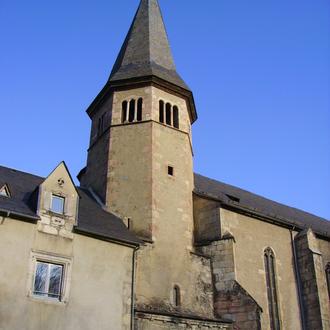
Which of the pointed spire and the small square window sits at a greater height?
the pointed spire

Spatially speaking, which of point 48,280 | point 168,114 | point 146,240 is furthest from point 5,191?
point 168,114

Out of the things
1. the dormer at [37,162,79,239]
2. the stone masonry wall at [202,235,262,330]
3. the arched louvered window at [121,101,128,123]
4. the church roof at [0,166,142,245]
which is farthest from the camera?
the arched louvered window at [121,101,128,123]

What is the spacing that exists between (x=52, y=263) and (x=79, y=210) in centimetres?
273

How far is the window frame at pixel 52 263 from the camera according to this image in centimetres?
1369

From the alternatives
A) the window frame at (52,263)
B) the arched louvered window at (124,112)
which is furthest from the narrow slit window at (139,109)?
the window frame at (52,263)

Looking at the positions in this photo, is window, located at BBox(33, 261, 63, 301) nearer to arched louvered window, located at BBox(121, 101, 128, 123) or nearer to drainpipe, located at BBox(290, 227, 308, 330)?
arched louvered window, located at BBox(121, 101, 128, 123)

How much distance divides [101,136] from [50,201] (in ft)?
23.1

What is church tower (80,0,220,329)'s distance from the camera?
17.7m

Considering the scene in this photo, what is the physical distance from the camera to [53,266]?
14.4m

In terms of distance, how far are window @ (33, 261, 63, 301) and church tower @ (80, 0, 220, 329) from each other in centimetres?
298

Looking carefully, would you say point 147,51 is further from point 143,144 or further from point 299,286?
point 299,286

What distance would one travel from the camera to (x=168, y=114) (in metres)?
22.3

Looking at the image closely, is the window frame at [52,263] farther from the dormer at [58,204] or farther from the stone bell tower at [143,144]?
the stone bell tower at [143,144]

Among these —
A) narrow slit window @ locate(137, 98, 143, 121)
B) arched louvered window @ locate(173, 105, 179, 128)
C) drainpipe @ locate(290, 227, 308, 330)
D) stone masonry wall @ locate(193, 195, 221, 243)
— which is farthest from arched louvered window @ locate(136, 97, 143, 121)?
drainpipe @ locate(290, 227, 308, 330)
